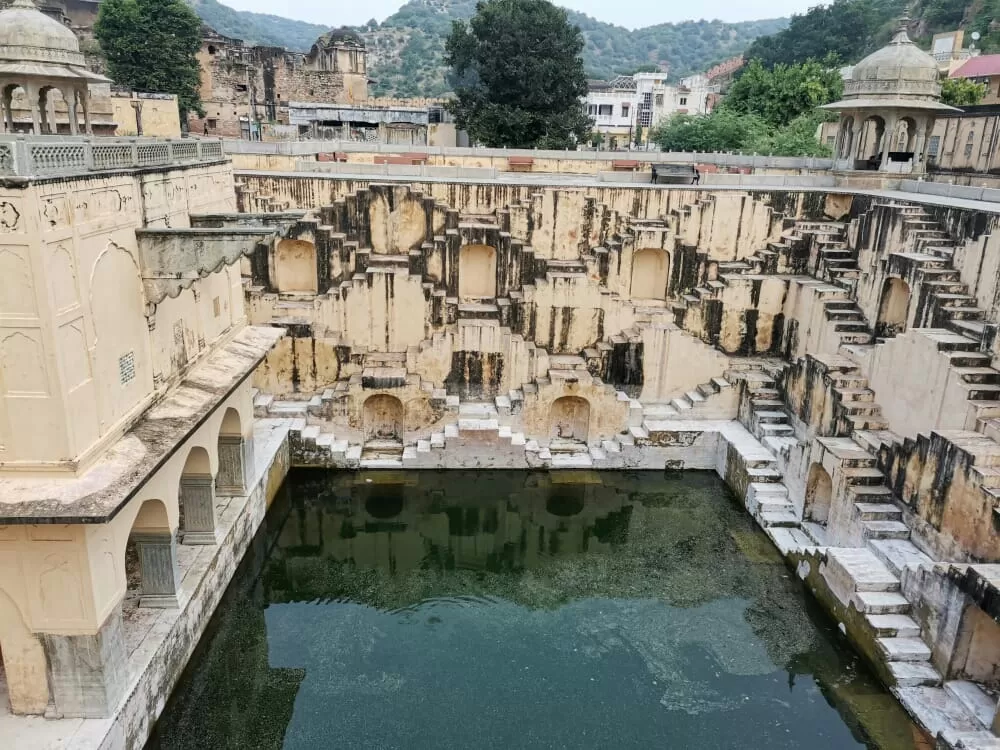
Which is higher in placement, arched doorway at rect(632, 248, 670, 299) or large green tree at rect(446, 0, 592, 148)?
large green tree at rect(446, 0, 592, 148)

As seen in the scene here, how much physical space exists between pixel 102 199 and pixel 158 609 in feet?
18.1

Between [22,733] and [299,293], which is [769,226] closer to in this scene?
[299,293]

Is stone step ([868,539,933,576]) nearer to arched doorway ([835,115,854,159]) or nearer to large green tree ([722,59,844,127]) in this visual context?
arched doorway ([835,115,854,159])

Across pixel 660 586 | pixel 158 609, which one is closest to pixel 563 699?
pixel 660 586

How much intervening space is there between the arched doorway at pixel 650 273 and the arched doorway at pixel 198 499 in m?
11.6

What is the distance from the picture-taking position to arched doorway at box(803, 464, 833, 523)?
14023 mm

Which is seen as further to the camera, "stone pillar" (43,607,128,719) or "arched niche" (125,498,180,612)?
"arched niche" (125,498,180,612)

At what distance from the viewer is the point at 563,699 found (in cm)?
1019

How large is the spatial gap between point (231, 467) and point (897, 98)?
1829 centimetres

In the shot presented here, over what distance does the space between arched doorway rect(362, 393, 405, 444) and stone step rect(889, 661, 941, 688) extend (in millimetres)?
10758

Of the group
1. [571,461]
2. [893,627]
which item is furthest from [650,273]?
[893,627]

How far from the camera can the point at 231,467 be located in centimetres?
1337

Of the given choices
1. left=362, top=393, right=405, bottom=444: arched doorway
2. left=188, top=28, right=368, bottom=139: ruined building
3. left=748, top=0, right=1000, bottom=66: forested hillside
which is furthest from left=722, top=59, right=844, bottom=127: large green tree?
left=362, top=393, right=405, bottom=444: arched doorway

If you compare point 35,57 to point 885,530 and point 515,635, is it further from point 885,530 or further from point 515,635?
point 885,530
